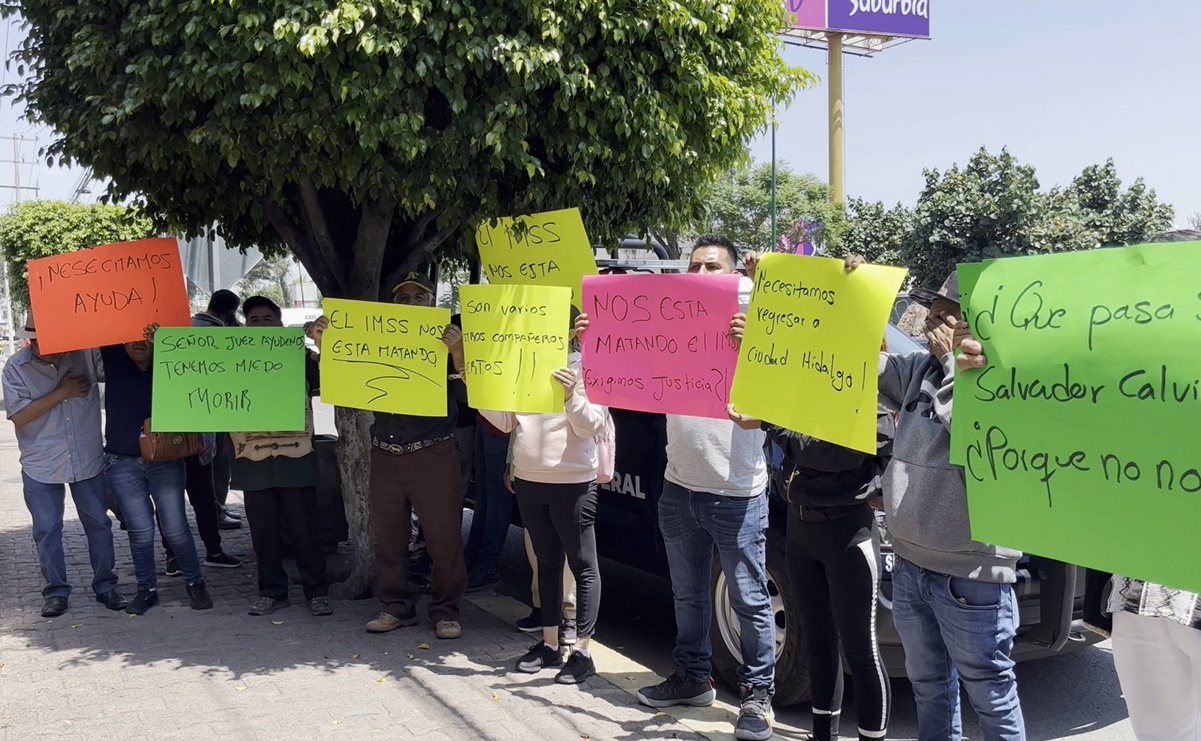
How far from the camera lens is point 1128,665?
2.96 meters

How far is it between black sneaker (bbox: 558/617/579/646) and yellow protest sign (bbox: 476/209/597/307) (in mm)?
1565

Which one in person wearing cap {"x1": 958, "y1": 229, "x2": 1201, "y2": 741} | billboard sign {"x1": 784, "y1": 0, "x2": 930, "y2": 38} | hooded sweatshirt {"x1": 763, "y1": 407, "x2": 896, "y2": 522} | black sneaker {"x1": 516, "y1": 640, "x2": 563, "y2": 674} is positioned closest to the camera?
person wearing cap {"x1": 958, "y1": 229, "x2": 1201, "y2": 741}

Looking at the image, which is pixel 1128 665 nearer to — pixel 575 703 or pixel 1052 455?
pixel 1052 455

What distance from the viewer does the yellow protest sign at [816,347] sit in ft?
11.0

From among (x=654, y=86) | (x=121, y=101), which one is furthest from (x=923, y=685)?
(x=121, y=101)

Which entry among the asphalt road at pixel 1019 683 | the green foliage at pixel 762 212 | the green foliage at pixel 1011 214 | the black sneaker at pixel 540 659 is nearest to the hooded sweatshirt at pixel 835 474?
the asphalt road at pixel 1019 683

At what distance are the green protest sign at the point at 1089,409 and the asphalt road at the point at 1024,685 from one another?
2012 millimetres

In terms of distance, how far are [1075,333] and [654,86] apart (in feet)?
9.49

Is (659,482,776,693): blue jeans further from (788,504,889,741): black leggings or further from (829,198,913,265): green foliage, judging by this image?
(829,198,913,265): green foliage

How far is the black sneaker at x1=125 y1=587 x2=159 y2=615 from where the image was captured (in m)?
6.05

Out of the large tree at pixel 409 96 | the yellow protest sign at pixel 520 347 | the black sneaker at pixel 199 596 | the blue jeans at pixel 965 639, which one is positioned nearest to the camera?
the blue jeans at pixel 965 639

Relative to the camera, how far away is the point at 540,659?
5.10 m

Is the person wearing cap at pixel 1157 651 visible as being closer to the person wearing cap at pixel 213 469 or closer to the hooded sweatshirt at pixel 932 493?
the hooded sweatshirt at pixel 932 493

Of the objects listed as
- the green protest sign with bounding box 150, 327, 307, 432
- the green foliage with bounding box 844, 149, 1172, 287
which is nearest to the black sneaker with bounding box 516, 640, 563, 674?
the green protest sign with bounding box 150, 327, 307, 432
